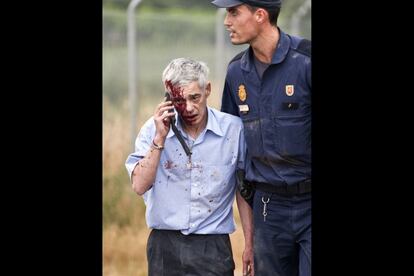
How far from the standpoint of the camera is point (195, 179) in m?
4.20

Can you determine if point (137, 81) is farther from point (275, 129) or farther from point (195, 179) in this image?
point (275, 129)

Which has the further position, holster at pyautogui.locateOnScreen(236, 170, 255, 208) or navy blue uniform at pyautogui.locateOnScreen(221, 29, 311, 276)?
holster at pyautogui.locateOnScreen(236, 170, 255, 208)

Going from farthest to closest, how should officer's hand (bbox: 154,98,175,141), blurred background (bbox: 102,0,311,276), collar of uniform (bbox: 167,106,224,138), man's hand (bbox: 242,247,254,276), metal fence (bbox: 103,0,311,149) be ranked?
metal fence (bbox: 103,0,311,149)
blurred background (bbox: 102,0,311,276)
man's hand (bbox: 242,247,254,276)
collar of uniform (bbox: 167,106,224,138)
officer's hand (bbox: 154,98,175,141)

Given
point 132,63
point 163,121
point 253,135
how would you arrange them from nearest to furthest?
point 163,121 → point 253,135 → point 132,63

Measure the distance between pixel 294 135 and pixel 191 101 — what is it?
50 cm

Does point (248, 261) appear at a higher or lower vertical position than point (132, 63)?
lower

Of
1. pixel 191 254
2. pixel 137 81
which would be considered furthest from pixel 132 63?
pixel 191 254

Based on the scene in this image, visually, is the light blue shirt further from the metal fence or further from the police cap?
the metal fence

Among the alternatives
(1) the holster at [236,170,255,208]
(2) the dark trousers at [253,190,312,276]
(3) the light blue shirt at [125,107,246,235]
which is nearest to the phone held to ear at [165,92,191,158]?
(3) the light blue shirt at [125,107,246,235]

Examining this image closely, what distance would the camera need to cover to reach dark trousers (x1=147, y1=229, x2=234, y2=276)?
4.23m

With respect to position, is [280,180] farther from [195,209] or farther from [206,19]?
[206,19]

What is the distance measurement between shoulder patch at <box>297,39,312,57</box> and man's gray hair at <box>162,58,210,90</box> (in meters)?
0.45
